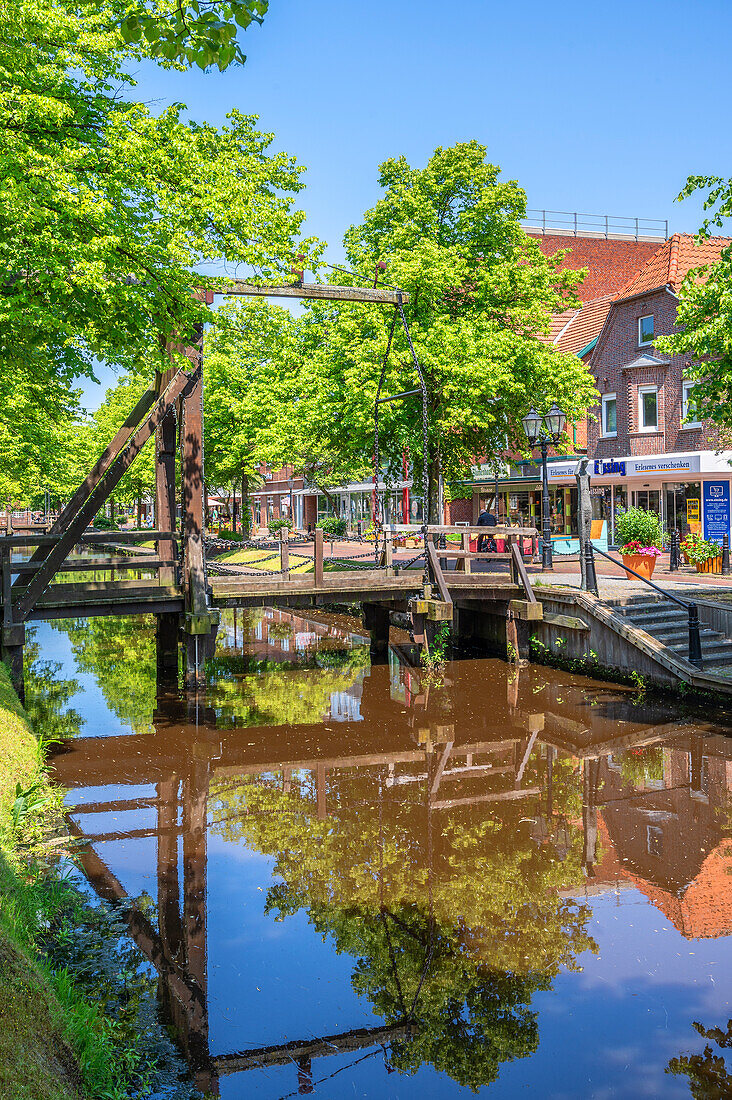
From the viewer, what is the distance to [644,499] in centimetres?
3238

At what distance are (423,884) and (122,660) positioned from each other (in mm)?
13241

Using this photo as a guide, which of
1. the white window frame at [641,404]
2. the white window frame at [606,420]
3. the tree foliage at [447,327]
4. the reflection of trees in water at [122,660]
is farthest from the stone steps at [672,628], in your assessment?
the white window frame at [606,420]

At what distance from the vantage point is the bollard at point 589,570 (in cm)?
1521

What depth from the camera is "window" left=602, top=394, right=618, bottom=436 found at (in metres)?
33.3

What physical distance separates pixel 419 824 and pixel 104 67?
987 cm

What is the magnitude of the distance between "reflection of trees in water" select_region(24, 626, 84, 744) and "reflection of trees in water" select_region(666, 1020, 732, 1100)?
875 centimetres

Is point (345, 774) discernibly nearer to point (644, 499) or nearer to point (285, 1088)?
point (285, 1088)

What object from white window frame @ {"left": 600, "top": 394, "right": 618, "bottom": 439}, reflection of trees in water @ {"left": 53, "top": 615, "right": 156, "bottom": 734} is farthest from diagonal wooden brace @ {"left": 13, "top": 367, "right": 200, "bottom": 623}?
white window frame @ {"left": 600, "top": 394, "right": 618, "bottom": 439}

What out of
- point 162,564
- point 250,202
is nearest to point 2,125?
point 250,202

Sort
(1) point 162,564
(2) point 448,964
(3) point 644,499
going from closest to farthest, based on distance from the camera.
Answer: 1. (2) point 448,964
2. (1) point 162,564
3. (3) point 644,499

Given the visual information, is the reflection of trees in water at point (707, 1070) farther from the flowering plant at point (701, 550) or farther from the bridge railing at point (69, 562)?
the flowering plant at point (701, 550)

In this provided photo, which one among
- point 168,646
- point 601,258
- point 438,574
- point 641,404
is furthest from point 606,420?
point 168,646

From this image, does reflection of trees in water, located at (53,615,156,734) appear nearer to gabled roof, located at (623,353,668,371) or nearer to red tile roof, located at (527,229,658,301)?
gabled roof, located at (623,353,668,371)

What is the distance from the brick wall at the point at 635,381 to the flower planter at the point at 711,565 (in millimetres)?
8174
